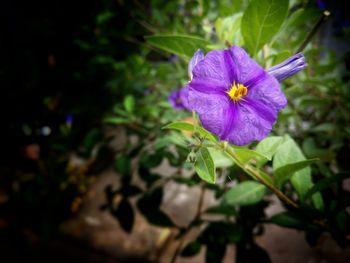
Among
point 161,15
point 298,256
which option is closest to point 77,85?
point 161,15

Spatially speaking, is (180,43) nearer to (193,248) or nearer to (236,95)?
(236,95)

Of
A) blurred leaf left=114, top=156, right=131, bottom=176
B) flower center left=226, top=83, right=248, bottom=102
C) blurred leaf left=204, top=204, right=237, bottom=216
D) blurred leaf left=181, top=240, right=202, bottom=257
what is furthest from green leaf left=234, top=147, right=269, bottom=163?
blurred leaf left=114, top=156, right=131, bottom=176

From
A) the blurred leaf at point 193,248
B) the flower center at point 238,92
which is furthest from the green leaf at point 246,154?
the blurred leaf at point 193,248

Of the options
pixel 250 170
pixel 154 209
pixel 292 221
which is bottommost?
pixel 292 221

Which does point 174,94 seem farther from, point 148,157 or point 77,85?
point 77,85

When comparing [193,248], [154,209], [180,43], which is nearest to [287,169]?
[180,43]

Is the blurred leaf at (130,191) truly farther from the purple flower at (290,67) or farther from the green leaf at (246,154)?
the purple flower at (290,67)
